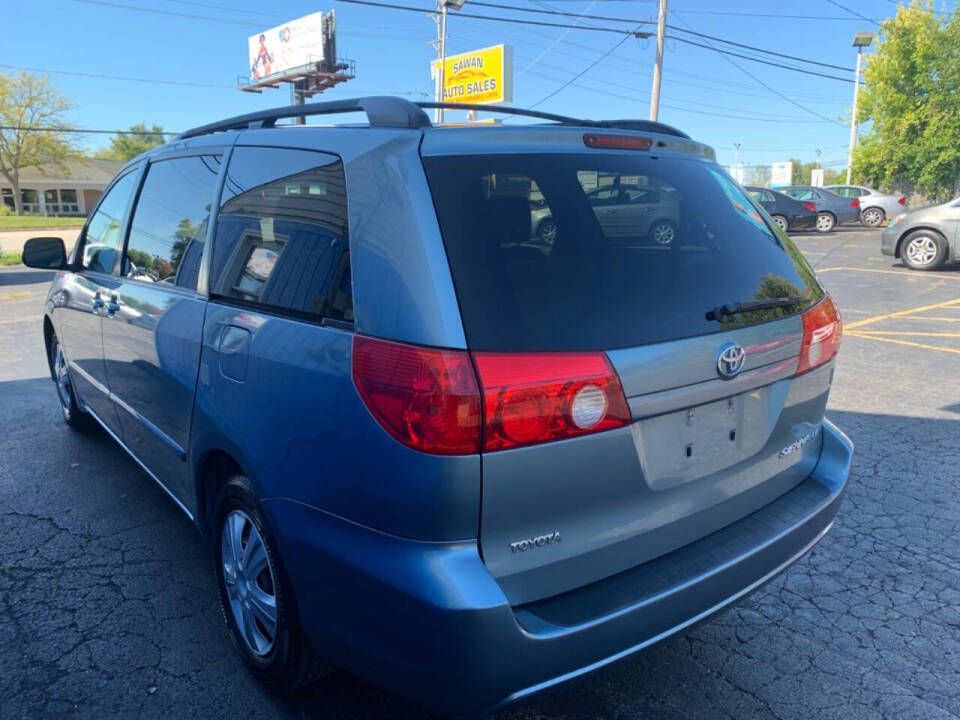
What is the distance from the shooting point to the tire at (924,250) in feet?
44.0

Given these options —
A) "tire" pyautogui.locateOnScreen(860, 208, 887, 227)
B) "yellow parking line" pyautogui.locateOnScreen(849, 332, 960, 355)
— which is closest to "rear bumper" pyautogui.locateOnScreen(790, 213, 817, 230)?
"tire" pyautogui.locateOnScreen(860, 208, 887, 227)

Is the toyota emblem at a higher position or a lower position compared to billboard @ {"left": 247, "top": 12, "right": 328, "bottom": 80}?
lower

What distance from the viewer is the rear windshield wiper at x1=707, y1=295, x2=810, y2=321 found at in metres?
2.16

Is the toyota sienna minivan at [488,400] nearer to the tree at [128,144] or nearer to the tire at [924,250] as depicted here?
the tire at [924,250]

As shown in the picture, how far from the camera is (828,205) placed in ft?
81.7

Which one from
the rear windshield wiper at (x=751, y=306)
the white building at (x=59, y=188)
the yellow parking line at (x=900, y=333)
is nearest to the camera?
the rear windshield wiper at (x=751, y=306)

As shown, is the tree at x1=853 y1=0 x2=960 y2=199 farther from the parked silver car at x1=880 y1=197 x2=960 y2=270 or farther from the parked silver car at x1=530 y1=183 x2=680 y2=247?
the parked silver car at x1=530 y1=183 x2=680 y2=247

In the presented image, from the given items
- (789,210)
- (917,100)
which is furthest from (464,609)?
(917,100)

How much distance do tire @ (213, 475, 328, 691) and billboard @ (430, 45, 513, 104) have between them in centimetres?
3602

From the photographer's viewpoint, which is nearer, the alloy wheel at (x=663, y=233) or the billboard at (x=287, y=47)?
the alloy wheel at (x=663, y=233)

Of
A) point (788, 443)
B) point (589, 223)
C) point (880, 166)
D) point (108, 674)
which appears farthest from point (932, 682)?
point (880, 166)

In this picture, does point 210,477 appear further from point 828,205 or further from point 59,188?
point 59,188

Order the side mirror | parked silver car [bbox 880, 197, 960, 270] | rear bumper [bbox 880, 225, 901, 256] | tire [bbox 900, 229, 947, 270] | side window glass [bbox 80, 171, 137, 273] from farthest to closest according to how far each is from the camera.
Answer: rear bumper [bbox 880, 225, 901, 256] < tire [bbox 900, 229, 947, 270] < parked silver car [bbox 880, 197, 960, 270] < the side mirror < side window glass [bbox 80, 171, 137, 273]

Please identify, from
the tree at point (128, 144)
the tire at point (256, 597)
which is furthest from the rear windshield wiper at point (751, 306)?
the tree at point (128, 144)
